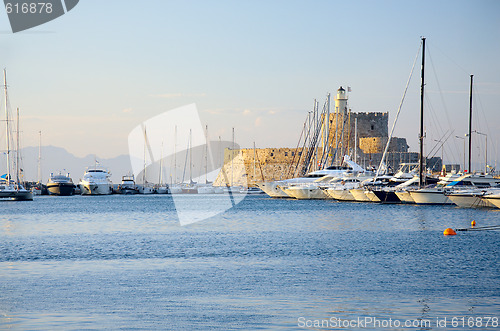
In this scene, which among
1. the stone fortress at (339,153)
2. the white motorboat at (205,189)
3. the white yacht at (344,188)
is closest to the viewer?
the white yacht at (344,188)

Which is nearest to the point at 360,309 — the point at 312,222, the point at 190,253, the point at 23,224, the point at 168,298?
the point at 168,298

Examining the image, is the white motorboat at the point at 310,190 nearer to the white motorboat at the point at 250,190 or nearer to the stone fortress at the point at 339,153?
the stone fortress at the point at 339,153

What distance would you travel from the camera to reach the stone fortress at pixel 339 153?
70875mm

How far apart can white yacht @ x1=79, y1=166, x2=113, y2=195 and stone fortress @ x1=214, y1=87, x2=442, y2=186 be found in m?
16.0

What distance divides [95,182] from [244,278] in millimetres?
79717

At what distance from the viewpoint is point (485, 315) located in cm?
1093

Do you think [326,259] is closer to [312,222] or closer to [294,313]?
[294,313]

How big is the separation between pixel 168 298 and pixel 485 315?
5497 millimetres

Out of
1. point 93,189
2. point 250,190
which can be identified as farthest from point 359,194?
point 93,189

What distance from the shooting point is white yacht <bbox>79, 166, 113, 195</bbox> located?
9206 cm

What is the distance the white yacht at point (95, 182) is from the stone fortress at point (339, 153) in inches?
628

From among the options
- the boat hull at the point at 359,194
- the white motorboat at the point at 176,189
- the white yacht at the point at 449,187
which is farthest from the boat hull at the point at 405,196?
the white motorboat at the point at 176,189

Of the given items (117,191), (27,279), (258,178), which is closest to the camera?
(27,279)

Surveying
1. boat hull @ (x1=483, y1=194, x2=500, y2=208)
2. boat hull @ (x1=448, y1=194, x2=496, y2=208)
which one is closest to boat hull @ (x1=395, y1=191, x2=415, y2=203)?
boat hull @ (x1=448, y1=194, x2=496, y2=208)
